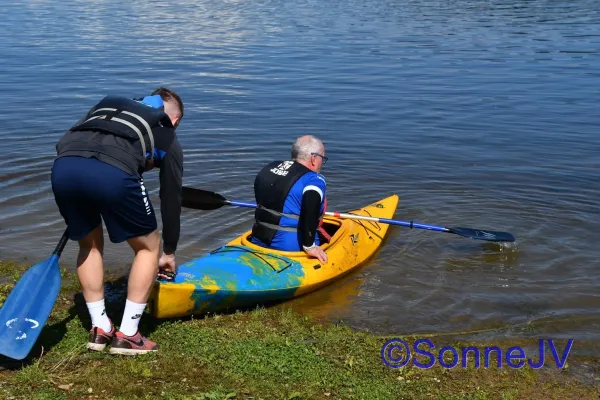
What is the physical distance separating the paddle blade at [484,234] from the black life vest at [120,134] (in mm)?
4414

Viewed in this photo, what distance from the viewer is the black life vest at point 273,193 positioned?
24.3 ft

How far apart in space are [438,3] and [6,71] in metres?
21.5

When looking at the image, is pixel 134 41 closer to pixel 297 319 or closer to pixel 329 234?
pixel 329 234

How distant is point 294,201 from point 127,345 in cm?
241

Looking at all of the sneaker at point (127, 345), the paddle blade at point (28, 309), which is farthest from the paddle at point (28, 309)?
the sneaker at point (127, 345)

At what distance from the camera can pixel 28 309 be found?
5.55 m

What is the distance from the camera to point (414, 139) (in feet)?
45.2

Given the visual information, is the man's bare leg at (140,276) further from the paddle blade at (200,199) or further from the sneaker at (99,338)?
the paddle blade at (200,199)

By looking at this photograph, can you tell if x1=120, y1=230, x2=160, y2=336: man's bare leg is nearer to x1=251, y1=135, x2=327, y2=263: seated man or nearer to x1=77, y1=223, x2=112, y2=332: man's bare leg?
x1=77, y1=223, x2=112, y2=332: man's bare leg

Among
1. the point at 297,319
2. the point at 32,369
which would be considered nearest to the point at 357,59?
the point at 297,319

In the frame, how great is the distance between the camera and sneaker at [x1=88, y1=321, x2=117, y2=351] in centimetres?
562

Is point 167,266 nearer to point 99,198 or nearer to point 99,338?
point 99,338

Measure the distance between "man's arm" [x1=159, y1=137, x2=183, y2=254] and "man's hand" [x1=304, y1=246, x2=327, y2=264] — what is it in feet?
7.10

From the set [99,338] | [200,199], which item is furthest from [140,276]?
[200,199]
